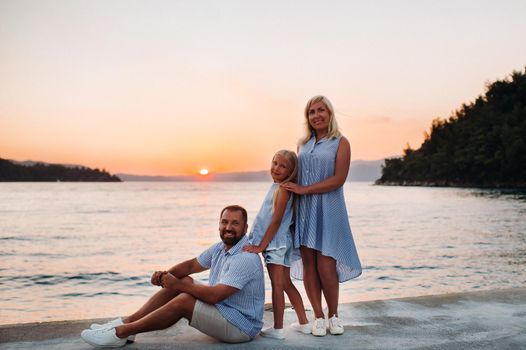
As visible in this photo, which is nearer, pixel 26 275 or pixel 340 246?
pixel 340 246

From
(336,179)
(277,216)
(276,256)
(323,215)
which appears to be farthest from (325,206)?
(276,256)

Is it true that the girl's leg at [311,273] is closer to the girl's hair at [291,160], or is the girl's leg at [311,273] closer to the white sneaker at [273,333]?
the white sneaker at [273,333]

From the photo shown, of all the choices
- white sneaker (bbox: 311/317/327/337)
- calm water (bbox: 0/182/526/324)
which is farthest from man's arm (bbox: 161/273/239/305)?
calm water (bbox: 0/182/526/324)

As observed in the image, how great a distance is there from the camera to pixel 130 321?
12.3 ft

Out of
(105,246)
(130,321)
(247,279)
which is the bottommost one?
(105,246)

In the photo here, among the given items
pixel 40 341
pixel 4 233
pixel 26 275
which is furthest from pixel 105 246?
pixel 40 341

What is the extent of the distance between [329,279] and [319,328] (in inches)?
16.4

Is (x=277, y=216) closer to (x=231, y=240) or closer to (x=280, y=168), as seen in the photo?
(x=280, y=168)

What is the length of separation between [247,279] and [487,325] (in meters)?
2.23

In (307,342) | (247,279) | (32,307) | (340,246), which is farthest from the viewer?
(32,307)

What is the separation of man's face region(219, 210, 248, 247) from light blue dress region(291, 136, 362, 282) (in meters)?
0.71

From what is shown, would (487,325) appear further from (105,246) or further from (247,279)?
(105,246)

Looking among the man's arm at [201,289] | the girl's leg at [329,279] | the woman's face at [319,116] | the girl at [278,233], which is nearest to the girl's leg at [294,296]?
the girl at [278,233]

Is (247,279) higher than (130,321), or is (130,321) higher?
(247,279)
